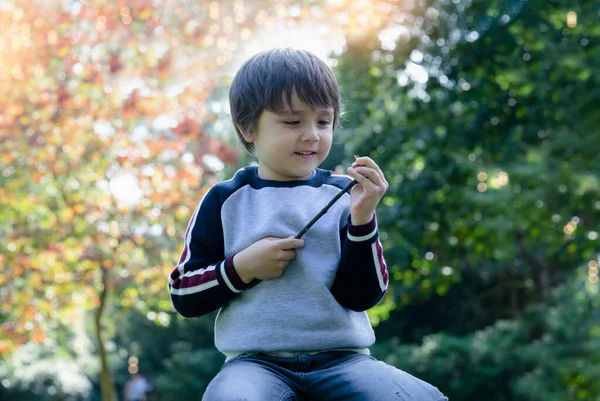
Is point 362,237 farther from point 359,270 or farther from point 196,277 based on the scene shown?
point 196,277

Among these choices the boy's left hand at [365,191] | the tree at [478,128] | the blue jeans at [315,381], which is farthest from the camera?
the tree at [478,128]

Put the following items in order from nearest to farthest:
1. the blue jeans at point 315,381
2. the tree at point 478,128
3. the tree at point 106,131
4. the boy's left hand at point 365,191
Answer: the blue jeans at point 315,381 < the boy's left hand at point 365,191 < the tree at point 478,128 < the tree at point 106,131

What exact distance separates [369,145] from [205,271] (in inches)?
190

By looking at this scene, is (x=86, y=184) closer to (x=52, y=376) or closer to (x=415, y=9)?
(x=415, y=9)

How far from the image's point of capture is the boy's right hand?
1815mm

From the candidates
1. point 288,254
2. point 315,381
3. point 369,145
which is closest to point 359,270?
point 288,254

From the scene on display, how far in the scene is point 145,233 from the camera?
8.23 m

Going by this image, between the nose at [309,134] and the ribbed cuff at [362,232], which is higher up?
the nose at [309,134]

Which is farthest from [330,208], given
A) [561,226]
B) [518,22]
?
[518,22]

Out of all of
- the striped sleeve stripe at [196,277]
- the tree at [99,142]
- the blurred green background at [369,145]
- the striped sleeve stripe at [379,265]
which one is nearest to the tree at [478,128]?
the blurred green background at [369,145]

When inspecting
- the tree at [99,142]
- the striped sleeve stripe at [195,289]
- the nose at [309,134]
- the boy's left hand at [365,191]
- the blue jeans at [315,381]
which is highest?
the nose at [309,134]

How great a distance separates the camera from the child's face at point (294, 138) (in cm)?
190

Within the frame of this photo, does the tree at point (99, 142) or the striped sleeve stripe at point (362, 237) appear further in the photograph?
the tree at point (99, 142)

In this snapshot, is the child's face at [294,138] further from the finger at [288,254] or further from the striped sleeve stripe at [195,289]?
the striped sleeve stripe at [195,289]
